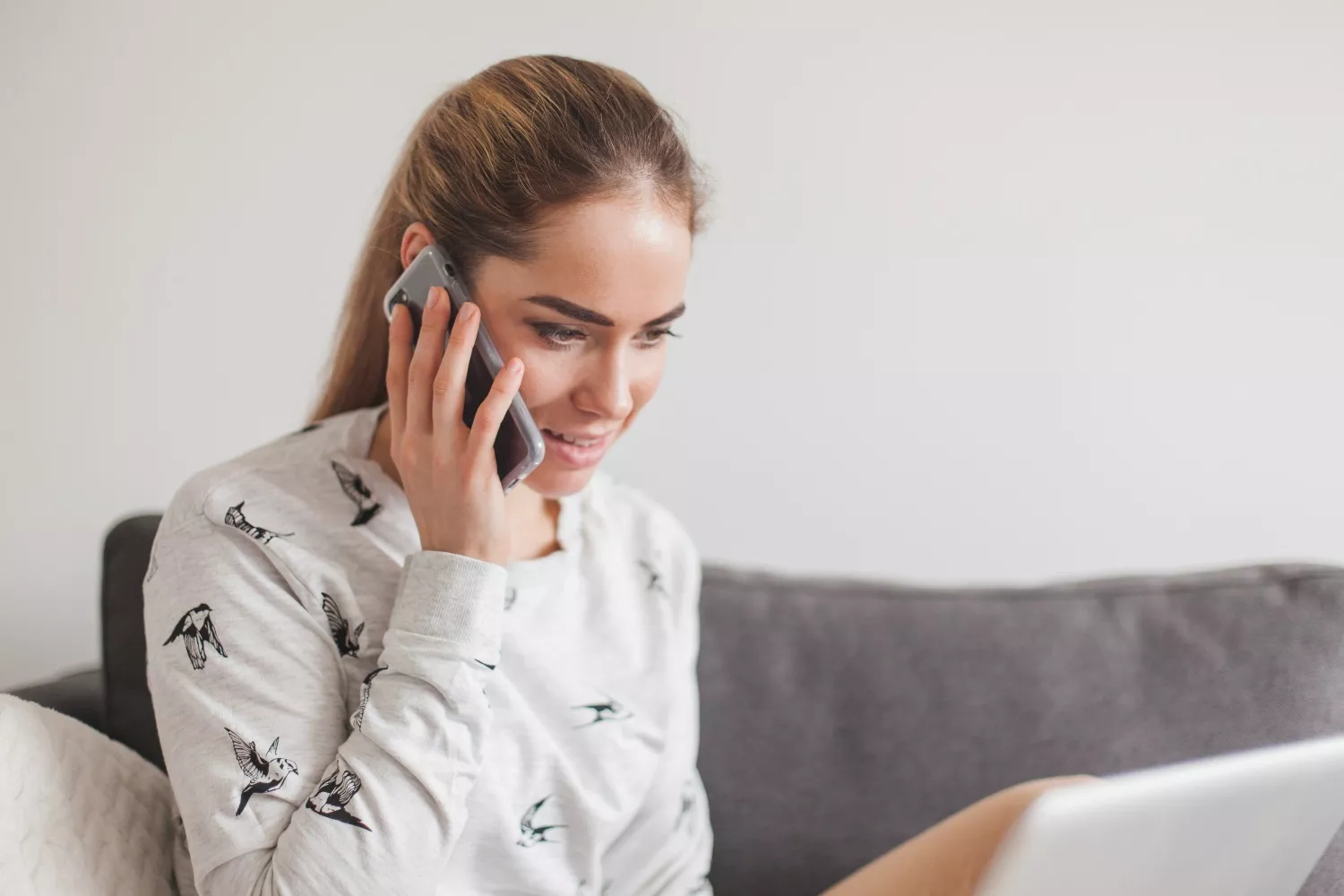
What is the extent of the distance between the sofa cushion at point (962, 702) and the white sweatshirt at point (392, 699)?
10 centimetres

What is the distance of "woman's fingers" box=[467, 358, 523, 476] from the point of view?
0.99m

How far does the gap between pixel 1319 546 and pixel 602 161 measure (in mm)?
1267

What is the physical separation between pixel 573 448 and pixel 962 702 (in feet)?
1.95

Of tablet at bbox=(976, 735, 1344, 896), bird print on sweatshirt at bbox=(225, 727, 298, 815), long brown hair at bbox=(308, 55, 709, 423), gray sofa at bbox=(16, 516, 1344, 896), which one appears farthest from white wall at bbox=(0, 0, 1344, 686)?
tablet at bbox=(976, 735, 1344, 896)

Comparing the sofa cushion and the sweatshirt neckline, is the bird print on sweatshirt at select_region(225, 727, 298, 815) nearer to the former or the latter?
the sweatshirt neckline

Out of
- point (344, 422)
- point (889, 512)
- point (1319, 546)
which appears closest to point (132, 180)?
point (344, 422)

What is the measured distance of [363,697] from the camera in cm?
98

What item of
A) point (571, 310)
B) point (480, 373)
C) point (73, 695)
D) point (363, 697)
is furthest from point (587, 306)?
point (73, 695)

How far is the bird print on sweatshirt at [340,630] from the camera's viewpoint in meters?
1.02

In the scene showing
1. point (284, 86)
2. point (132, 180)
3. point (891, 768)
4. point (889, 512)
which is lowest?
point (891, 768)

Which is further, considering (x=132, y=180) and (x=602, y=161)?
(x=132, y=180)

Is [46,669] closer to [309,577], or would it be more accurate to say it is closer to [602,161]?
[309,577]

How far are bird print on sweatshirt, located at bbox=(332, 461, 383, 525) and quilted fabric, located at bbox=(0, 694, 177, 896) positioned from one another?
32 centimetres

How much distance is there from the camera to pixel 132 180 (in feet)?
4.97
